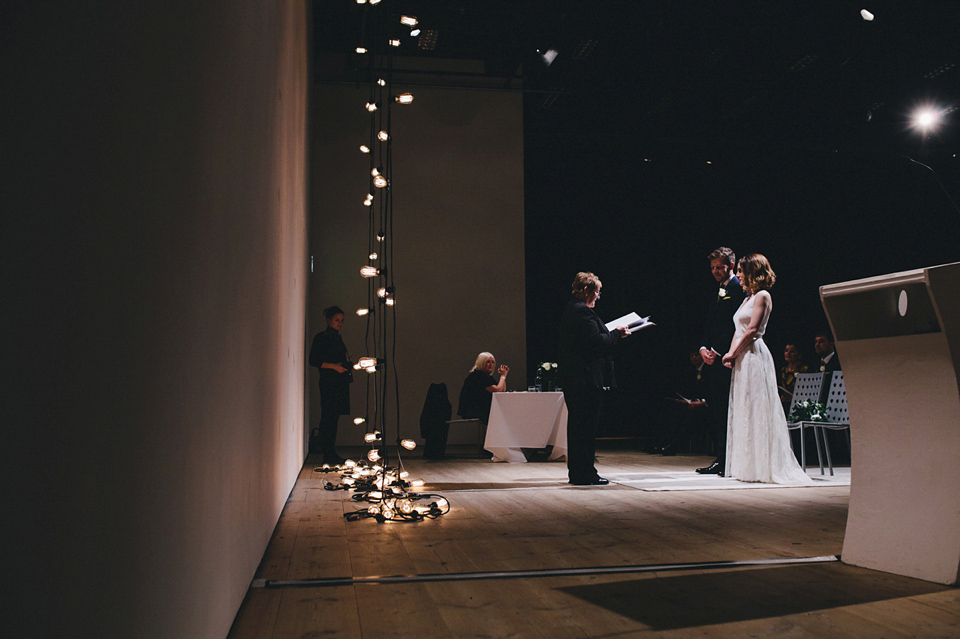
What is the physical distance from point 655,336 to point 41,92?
35.9ft

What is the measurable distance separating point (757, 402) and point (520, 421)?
279 cm

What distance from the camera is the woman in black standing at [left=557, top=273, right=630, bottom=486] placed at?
4.97 meters

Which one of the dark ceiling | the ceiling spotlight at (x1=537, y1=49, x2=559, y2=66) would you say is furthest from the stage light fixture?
the ceiling spotlight at (x1=537, y1=49, x2=559, y2=66)

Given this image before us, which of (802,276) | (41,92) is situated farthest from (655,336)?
(41,92)

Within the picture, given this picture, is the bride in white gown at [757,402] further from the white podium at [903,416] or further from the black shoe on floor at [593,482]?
the white podium at [903,416]

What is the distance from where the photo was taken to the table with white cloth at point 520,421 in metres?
7.30

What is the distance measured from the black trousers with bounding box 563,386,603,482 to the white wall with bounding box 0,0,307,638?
3.33 meters

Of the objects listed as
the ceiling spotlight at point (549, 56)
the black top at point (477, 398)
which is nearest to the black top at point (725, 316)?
the black top at point (477, 398)

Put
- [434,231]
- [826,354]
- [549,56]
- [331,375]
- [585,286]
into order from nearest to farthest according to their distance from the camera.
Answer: [585,286] < [331,375] < [826,354] < [549,56] < [434,231]

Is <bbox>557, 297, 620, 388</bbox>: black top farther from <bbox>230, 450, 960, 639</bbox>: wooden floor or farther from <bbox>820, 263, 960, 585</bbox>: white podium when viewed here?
<bbox>820, 263, 960, 585</bbox>: white podium

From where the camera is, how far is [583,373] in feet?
16.4

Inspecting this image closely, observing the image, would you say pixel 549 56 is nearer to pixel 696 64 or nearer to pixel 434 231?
pixel 696 64

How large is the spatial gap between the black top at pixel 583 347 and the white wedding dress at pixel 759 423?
967 millimetres

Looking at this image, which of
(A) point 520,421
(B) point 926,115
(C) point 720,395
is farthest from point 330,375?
(B) point 926,115
